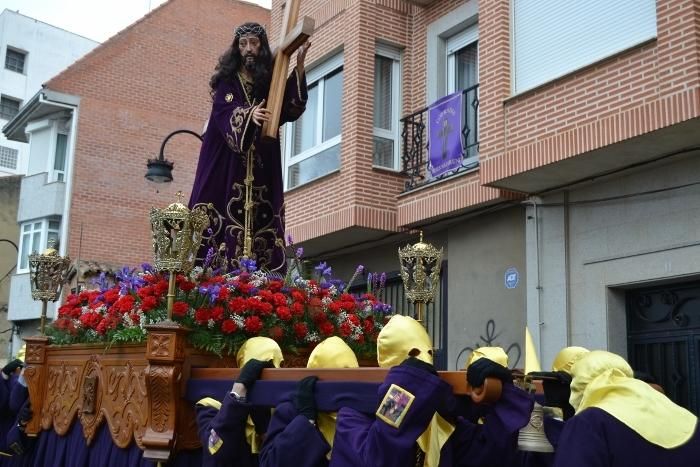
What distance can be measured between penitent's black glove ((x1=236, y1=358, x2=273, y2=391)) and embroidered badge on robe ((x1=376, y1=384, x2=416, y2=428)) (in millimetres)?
1051

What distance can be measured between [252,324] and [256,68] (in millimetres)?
2166

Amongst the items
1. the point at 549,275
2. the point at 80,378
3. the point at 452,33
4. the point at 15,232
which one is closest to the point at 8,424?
the point at 80,378

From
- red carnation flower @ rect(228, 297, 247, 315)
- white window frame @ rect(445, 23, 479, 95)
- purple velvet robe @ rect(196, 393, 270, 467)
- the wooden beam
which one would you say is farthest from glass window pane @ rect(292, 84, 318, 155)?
purple velvet robe @ rect(196, 393, 270, 467)

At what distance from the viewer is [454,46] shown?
12.0m

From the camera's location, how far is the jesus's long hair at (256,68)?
20.8 feet

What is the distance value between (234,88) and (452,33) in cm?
633

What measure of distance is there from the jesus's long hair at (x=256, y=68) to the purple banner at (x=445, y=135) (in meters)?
4.93

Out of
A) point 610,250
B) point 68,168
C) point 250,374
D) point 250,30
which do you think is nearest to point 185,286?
point 250,374

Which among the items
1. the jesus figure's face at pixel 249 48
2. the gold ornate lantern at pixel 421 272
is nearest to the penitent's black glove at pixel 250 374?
the gold ornate lantern at pixel 421 272

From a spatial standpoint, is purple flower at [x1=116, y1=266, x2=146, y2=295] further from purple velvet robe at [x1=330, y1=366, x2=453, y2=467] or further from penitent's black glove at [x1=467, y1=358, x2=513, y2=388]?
penitent's black glove at [x1=467, y1=358, x2=513, y2=388]

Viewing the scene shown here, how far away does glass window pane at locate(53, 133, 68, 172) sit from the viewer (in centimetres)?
2436

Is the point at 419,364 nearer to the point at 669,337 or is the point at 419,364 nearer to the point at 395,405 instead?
the point at 395,405

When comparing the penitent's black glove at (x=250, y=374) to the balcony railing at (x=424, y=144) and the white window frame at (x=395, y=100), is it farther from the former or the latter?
the white window frame at (x=395, y=100)

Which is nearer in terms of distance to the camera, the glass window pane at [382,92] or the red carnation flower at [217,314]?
the red carnation flower at [217,314]
